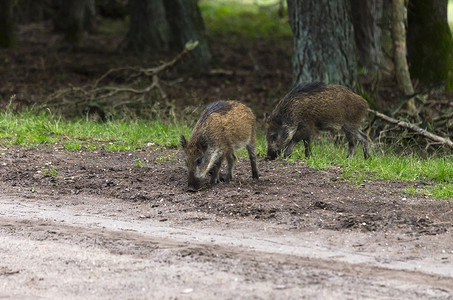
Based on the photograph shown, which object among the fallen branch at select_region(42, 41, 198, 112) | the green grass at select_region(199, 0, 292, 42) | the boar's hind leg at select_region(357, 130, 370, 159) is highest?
the fallen branch at select_region(42, 41, 198, 112)

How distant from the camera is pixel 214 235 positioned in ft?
24.3

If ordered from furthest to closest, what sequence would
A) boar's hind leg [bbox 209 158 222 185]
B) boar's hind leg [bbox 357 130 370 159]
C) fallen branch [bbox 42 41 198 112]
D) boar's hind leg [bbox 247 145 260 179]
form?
1. fallen branch [bbox 42 41 198 112]
2. boar's hind leg [bbox 357 130 370 159]
3. boar's hind leg [bbox 247 145 260 179]
4. boar's hind leg [bbox 209 158 222 185]

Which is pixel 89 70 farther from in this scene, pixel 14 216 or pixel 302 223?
pixel 302 223

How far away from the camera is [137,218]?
812 cm

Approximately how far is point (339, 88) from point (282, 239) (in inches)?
180

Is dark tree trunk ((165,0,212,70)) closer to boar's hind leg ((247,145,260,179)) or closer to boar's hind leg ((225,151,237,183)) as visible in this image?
boar's hind leg ((247,145,260,179))

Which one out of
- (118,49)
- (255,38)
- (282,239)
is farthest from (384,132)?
(255,38)

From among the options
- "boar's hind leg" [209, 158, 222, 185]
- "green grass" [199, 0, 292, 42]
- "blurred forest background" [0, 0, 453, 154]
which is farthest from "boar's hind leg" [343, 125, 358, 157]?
"green grass" [199, 0, 292, 42]

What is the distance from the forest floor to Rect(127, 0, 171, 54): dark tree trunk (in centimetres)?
969

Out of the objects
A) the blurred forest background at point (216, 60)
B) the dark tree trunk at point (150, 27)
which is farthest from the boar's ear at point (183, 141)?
the dark tree trunk at point (150, 27)

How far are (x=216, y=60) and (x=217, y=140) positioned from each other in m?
11.1

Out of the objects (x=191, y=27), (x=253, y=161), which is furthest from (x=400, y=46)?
(x=191, y=27)

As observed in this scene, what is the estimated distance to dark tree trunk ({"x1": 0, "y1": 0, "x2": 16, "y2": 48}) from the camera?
20594 mm

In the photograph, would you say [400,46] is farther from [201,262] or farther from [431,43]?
[201,262]
